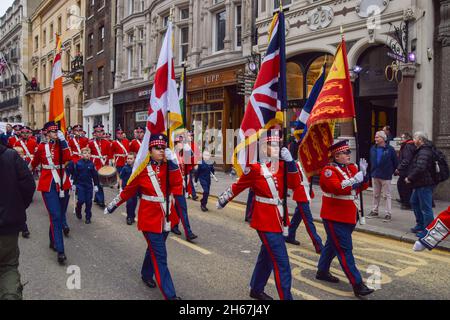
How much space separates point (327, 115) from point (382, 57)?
8.52 meters

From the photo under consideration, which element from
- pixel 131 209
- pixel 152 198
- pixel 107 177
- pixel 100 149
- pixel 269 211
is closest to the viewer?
pixel 269 211

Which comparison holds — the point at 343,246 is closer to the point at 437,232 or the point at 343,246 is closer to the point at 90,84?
the point at 437,232

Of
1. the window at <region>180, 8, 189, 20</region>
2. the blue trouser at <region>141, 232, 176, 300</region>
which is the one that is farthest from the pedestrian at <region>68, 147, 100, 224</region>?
the window at <region>180, 8, 189, 20</region>

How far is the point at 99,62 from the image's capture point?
3256 cm

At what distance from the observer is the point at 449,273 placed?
19.1 feet

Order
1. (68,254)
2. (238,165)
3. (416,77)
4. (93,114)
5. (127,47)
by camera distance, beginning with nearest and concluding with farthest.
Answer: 1. (238,165)
2. (68,254)
3. (416,77)
4. (127,47)
5. (93,114)

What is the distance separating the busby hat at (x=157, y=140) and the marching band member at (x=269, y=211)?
1010mm

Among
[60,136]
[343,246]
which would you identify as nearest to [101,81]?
[60,136]

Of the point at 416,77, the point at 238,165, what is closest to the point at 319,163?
the point at 238,165

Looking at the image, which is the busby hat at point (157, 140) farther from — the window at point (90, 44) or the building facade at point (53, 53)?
the window at point (90, 44)

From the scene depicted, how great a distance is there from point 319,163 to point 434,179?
3229mm

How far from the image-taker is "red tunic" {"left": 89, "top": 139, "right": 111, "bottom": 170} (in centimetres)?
1241

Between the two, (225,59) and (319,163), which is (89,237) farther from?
(225,59)

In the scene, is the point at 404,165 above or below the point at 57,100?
below
